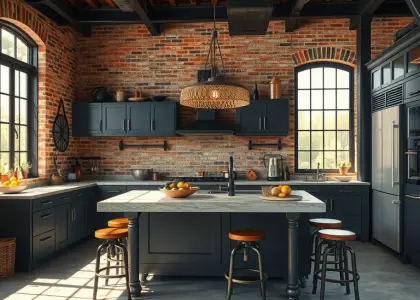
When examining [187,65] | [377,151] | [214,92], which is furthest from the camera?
[187,65]

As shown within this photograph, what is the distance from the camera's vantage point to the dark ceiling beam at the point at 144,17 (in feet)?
18.6

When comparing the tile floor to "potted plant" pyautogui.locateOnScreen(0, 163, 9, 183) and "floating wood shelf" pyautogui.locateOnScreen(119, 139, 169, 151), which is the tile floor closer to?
"potted plant" pyautogui.locateOnScreen(0, 163, 9, 183)

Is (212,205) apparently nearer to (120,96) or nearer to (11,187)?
(11,187)

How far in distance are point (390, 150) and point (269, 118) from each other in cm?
201

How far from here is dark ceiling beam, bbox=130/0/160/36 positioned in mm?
5655

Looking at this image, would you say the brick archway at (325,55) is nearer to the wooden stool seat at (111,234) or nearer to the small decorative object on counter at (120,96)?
the small decorative object on counter at (120,96)

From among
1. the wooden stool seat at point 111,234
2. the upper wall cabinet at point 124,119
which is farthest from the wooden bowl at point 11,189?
the upper wall cabinet at point 124,119

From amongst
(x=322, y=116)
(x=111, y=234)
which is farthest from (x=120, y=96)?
(x=111, y=234)

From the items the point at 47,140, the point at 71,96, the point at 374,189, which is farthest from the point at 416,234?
the point at 71,96

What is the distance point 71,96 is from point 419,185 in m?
5.51

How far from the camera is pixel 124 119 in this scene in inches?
274

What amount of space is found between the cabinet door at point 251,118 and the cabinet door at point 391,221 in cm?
219

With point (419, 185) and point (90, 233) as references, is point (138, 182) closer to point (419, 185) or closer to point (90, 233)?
point (90, 233)

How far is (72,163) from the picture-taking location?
23.6ft
